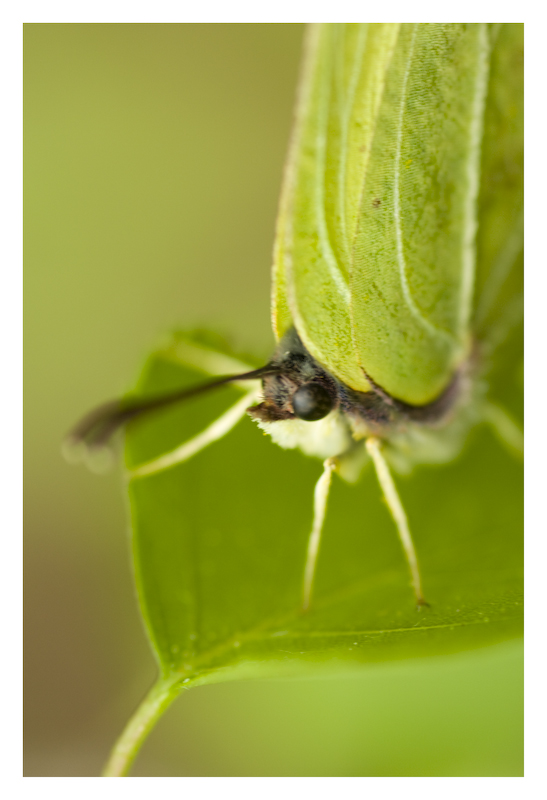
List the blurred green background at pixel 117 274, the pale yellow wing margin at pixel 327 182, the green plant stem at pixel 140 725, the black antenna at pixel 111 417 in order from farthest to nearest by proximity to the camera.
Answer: the blurred green background at pixel 117 274 < the pale yellow wing margin at pixel 327 182 < the black antenna at pixel 111 417 < the green plant stem at pixel 140 725

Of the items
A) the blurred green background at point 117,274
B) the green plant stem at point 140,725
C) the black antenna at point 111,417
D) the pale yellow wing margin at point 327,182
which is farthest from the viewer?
the blurred green background at point 117,274

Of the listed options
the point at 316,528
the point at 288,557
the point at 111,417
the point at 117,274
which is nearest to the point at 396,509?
the point at 316,528

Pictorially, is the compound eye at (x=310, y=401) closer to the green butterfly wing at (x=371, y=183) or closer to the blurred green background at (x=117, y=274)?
the green butterfly wing at (x=371, y=183)

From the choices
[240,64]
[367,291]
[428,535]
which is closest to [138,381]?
[367,291]

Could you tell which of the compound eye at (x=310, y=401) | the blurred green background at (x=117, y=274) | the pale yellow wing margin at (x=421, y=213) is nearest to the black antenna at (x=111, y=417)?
the compound eye at (x=310, y=401)

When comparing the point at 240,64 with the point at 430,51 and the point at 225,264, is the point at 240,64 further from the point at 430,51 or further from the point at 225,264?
the point at 430,51

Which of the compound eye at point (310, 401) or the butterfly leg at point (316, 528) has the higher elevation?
the compound eye at point (310, 401)
